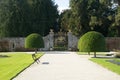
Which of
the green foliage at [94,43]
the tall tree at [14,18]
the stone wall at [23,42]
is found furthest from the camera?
the tall tree at [14,18]

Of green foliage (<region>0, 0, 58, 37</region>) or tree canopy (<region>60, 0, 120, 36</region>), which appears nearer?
tree canopy (<region>60, 0, 120, 36</region>)

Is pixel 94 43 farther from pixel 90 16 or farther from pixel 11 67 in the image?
pixel 90 16

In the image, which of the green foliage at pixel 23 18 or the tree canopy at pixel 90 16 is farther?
the green foliage at pixel 23 18

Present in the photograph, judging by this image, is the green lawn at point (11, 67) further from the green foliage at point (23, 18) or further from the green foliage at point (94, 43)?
the green foliage at point (23, 18)

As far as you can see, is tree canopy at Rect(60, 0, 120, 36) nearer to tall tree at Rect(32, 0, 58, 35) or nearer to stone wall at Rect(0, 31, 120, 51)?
stone wall at Rect(0, 31, 120, 51)

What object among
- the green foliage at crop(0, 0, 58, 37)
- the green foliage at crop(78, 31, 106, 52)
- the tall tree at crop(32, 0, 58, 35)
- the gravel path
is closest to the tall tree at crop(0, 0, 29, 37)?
the green foliage at crop(0, 0, 58, 37)

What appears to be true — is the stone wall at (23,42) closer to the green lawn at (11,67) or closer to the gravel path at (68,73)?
Result: the green lawn at (11,67)

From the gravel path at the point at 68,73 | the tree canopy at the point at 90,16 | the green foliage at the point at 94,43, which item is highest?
the tree canopy at the point at 90,16

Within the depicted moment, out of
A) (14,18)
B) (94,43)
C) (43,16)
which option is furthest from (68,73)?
(43,16)

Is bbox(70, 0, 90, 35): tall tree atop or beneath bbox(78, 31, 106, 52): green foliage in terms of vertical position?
atop

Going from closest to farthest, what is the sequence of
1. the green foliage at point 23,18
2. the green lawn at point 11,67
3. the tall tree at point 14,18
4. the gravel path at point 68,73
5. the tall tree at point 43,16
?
the gravel path at point 68,73
the green lawn at point 11,67
the tall tree at point 14,18
the green foliage at point 23,18
the tall tree at point 43,16

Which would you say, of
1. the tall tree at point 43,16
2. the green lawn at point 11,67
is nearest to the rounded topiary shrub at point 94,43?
the green lawn at point 11,67

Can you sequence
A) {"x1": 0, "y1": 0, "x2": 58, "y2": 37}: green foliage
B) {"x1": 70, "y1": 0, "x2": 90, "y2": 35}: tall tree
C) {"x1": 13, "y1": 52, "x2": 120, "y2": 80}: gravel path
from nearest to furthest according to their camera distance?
{"x1": 13, "y1": 52, "x2": 120, "y2": 80}: gravel path
{"x1": 70, "y1": 0, "x2": 90, "y2": 35}: tall tree
{"x1": 0, "y1": 0, "x2": 58, "y2": 37}: green foliage

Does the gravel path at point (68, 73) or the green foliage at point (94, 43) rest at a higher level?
the green foliage at point (94, 43)
